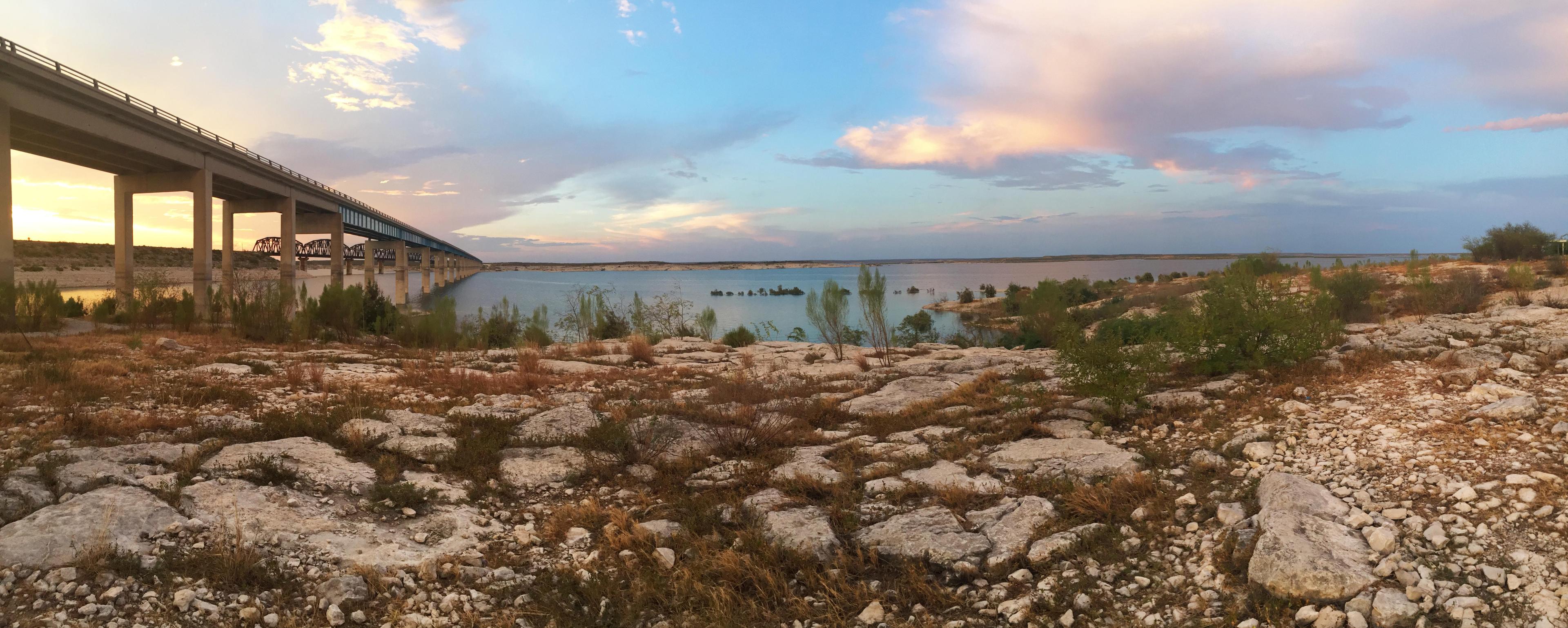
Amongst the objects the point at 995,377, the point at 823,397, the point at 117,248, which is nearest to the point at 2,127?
the point at 117,248

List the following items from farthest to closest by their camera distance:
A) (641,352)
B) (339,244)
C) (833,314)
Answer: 1. (339,244)
2. (833,314)
3. (641,352)

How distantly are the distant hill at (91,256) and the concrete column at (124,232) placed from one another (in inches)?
1215

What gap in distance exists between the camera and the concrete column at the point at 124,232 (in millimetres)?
33281

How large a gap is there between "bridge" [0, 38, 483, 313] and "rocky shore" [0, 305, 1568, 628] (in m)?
17.5

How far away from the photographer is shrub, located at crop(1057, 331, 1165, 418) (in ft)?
23.3

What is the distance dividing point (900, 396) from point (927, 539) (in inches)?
196

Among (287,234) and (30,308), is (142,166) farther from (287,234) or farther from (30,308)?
(30,308)

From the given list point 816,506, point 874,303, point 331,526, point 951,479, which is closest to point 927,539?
point 816,506

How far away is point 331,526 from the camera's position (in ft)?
16.5

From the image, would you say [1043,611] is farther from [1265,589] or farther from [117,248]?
[117,248]

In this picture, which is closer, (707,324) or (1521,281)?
(1521,281)

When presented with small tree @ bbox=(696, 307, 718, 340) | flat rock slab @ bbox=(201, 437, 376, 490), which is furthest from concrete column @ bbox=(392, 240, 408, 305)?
flat rock slab @ bbox=(201, 437, 376, 490)

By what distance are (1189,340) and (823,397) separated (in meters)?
4.62

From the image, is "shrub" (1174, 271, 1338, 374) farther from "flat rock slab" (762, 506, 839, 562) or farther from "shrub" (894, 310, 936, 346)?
"shrub" (894, 310, 936, 346)
